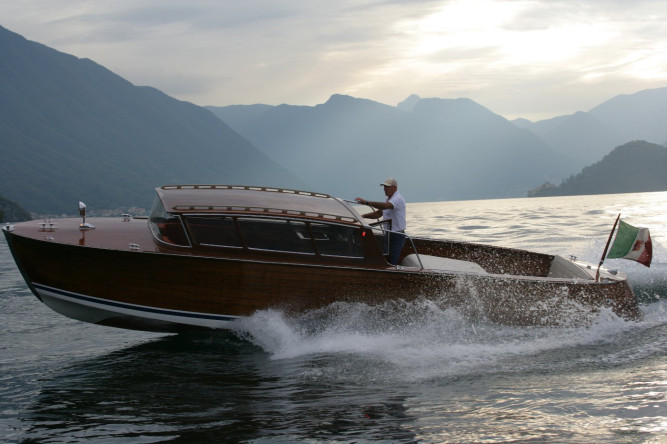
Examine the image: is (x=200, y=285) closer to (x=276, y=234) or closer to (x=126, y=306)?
(x=126, y=306)

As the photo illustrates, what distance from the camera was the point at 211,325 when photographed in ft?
28.0

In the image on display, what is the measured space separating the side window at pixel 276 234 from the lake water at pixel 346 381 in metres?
0.93

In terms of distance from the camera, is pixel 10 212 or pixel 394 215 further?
pixel 10 212

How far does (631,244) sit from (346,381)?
5094mm

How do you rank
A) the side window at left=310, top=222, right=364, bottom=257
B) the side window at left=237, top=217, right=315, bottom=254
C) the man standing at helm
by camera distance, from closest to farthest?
the side window at left=237, top=217, right=315, bottom=254 < the side window at left=310, top=222, right=364, bottom=257 < the man standing at helm

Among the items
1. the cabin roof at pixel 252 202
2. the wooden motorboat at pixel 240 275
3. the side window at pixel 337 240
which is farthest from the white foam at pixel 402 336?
the cabin roof at pixel 252 202

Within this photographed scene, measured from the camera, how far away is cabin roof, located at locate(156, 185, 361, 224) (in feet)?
28.1

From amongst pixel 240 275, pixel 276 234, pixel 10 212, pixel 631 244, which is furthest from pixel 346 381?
pixel 10 212

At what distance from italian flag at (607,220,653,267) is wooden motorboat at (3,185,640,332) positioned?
0.57 m

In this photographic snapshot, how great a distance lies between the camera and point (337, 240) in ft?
28.6

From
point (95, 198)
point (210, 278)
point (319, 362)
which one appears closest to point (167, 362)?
point (210, 278)

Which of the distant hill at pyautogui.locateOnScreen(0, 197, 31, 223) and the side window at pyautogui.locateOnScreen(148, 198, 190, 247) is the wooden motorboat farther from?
the distant hill at pyautogui.locateOnScreen(0, 197, 31, 223)

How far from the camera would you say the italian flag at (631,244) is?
9.34 meters

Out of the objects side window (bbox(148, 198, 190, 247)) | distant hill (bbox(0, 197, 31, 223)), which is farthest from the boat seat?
distant hill (bbox(0, 197, 31, 223))
